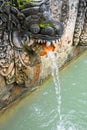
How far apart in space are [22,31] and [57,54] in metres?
1.73

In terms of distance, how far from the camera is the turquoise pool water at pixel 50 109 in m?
4.89

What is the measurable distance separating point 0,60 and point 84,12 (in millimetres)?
2423

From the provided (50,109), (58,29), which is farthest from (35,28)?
(50,109)

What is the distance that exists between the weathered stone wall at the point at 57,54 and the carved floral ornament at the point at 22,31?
255 millimetres

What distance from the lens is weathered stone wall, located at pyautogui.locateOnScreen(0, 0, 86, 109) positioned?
196 inches

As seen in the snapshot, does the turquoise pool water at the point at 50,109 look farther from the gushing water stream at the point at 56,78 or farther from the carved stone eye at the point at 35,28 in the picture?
the carved stone eye at the point at 35,28

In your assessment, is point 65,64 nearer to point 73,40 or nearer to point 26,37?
point 73,40

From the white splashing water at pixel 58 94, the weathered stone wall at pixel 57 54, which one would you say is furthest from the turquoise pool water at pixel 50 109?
the weathered stone wall at pixel 57 54

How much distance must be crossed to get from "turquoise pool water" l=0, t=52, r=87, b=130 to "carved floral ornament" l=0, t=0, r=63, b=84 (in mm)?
668

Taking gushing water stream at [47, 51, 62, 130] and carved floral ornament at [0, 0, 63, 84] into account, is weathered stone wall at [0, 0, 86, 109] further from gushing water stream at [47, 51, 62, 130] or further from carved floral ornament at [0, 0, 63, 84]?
carved floral ornament at [0, 0, 63, 84]

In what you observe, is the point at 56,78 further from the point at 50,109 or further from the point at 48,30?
the point at 48,30

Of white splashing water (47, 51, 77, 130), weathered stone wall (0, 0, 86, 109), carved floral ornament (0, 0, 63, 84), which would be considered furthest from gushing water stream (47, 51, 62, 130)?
carved floral ornament (0, 0, 63, 84)

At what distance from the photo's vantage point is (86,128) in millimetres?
4844

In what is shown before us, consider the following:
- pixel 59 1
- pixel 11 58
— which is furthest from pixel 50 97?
pixel 59 1
